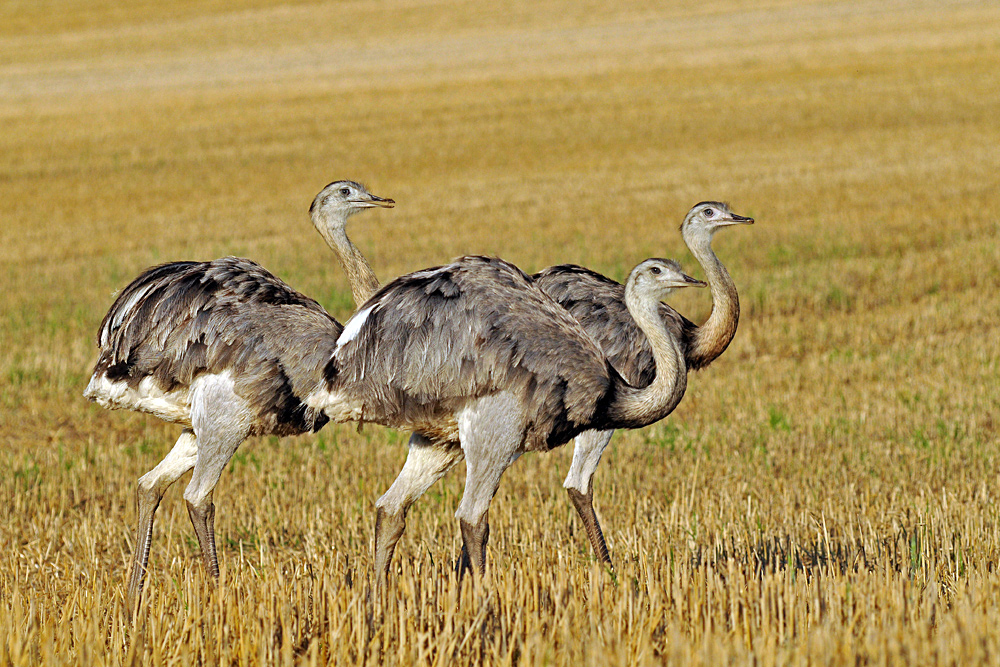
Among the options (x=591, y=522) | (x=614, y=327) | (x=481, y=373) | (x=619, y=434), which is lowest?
(x=591, y=522)

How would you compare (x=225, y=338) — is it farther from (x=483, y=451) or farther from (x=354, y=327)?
(x=483, y=451)

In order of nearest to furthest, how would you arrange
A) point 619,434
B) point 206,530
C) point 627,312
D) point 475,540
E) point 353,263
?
point 475,540
point 206,530
point 353,263
point 627,312
point 619,434

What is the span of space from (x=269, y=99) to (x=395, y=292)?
34.0m

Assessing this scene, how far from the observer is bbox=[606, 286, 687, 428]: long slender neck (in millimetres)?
5629

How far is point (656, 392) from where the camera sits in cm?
564

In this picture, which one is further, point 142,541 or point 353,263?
point 353,263

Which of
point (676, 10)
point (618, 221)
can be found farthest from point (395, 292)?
point (676, 10)

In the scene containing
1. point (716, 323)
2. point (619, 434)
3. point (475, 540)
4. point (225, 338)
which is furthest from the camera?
point (619, 434)

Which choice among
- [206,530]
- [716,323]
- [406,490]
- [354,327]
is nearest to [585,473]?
[716,323]

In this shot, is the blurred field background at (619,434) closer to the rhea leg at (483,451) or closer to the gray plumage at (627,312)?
the rhea leg at (483,451)

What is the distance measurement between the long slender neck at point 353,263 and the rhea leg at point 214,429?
33.4 inches

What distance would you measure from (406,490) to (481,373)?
80 centimetres

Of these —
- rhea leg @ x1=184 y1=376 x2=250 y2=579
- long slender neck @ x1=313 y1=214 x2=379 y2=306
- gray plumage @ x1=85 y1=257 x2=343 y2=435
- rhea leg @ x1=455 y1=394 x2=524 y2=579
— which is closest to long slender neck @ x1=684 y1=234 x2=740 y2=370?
rhea leg @ x1=455 y1=394 x2=524 y2=579

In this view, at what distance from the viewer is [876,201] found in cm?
1917
